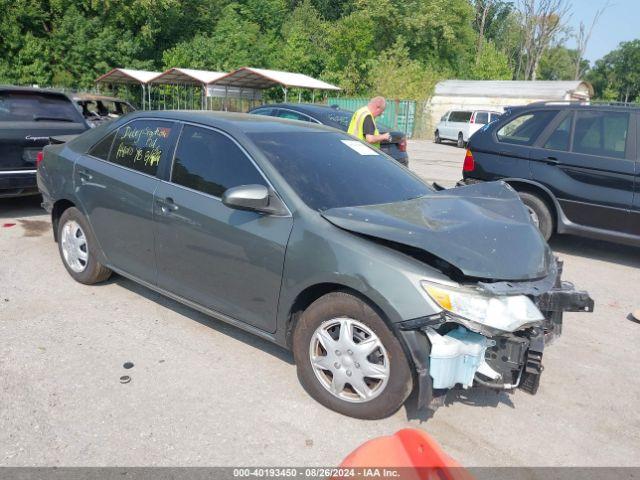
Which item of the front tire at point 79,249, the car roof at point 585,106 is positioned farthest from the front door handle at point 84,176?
the car roof at point 585,106

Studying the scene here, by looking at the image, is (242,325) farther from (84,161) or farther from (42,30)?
(42,30)

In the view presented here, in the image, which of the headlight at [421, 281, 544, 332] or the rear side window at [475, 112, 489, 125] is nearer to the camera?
the headlight at [421, 281, 544, 332]

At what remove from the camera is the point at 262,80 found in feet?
88.2

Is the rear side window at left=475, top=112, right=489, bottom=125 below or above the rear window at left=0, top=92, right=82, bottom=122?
above

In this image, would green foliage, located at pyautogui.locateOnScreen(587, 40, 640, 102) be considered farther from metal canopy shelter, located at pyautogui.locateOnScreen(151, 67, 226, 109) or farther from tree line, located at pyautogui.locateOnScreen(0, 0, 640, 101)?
metal canopy shelter, located at pyautogui.locateOnScreen(151, 67, 226, 109)

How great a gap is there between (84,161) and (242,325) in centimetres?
226

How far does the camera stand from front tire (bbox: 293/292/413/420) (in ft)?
9.82

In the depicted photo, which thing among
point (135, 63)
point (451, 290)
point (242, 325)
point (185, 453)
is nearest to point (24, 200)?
point (242, 325)

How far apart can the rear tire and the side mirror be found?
14.2 ft

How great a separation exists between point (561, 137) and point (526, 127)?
18.7 inches

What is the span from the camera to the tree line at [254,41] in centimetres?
3362

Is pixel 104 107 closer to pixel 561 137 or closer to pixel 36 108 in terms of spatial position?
pixel 36 108

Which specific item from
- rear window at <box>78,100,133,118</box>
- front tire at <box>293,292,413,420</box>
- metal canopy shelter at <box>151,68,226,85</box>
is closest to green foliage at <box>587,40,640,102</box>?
metal canopy shelter at <box>151,68,226,85</box>

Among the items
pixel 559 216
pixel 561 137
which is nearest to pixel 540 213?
pixel 559 216
